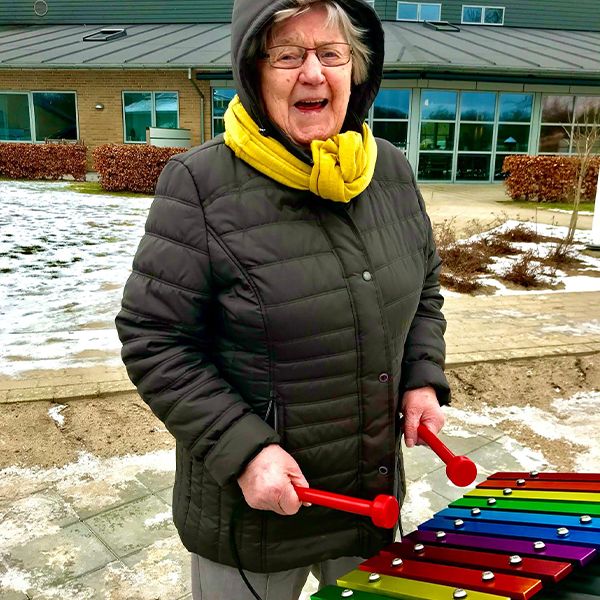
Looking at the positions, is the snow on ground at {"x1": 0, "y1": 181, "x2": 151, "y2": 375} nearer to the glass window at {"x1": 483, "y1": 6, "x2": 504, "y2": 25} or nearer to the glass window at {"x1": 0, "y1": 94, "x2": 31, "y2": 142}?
the glass window at {"x1": 0, "y1": 94, "x2": 31, "y2": 142}

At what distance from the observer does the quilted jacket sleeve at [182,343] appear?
5.22ft

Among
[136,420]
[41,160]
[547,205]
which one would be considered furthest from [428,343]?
[41,160]

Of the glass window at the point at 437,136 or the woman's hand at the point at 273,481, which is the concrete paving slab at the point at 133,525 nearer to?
the woman's hand at the point at 273,481

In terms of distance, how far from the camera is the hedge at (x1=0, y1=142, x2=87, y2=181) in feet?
62.0

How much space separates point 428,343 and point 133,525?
1.91 m

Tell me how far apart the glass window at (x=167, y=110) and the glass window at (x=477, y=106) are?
8.66 metres

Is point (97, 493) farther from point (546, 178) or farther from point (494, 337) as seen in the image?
point (546, 178)

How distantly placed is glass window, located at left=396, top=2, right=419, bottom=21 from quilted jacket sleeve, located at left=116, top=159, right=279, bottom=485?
25534mm

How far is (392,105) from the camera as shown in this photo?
1980 centimetres

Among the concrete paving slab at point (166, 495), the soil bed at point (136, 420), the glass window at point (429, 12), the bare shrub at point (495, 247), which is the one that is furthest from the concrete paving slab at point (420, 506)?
the glass window at point (429, 12)

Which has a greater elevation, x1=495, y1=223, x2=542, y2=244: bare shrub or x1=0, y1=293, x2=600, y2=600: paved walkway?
x1=0, y1=293, x2=600, y2=600: paved walkway

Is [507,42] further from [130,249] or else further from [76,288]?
[76,288]

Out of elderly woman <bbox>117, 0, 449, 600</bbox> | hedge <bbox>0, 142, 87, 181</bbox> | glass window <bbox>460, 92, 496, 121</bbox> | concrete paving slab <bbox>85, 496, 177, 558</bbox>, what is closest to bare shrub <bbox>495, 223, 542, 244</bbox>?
concrete paving slab <bbox>85, 496, 177, 558</bbox>

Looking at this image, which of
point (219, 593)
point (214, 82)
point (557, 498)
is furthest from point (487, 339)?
point (214, 82)
